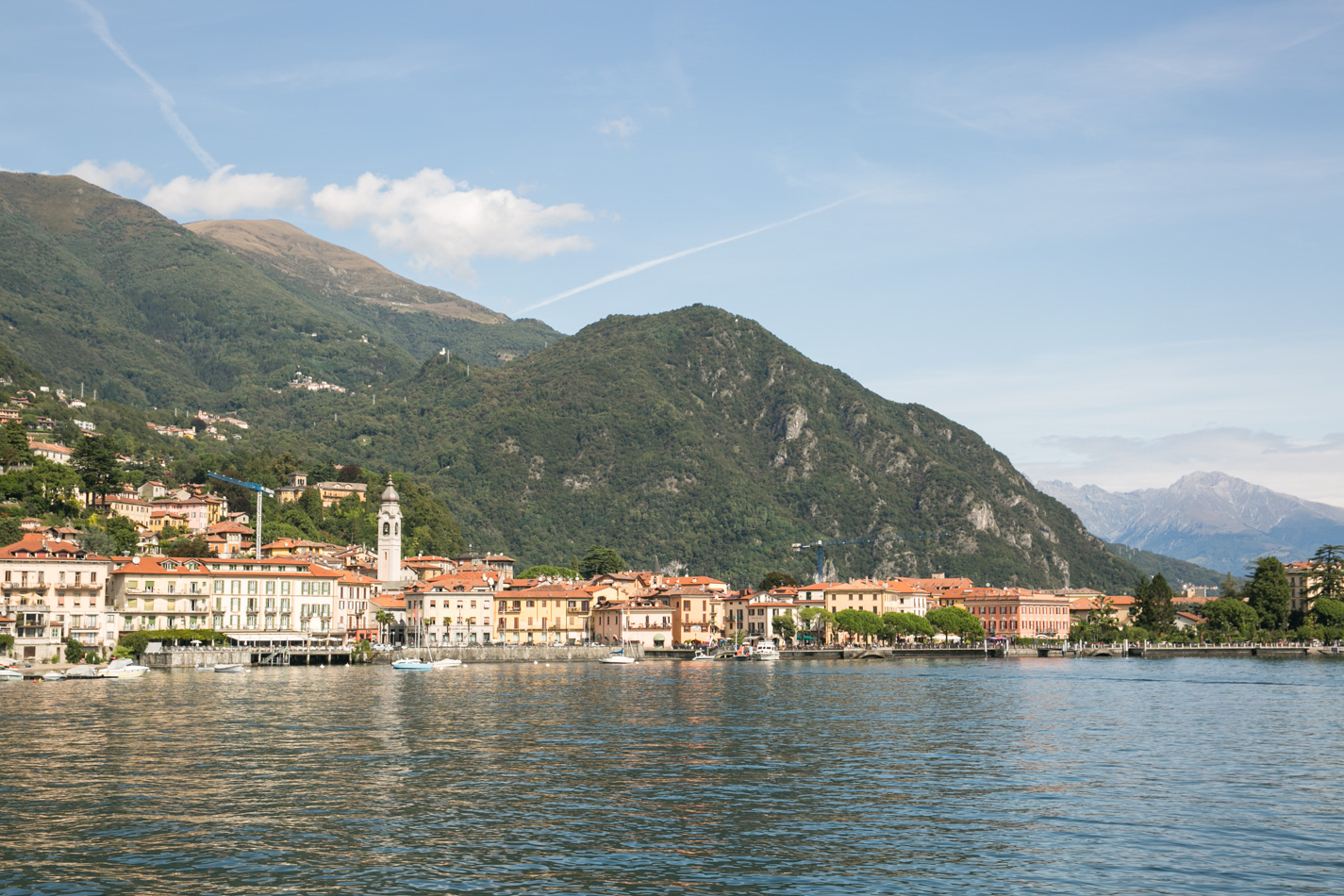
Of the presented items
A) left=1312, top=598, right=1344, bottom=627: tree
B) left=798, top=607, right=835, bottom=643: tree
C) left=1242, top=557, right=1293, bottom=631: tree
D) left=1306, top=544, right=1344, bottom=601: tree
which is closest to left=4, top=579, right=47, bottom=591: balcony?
left=798, top=607, right=835, bottom=643: tree

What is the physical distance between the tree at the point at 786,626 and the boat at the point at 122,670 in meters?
98.3

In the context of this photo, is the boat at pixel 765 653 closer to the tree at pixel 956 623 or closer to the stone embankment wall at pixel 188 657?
the tree at pixel 956 623

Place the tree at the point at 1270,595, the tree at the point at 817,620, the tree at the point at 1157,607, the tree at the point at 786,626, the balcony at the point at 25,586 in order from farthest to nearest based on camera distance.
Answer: the tree at the point at 1157,607, the tree at the point at 817,620, the tree at the point at 786,626, the tree at the point at 1270,595, the balcony at the point at 25,586

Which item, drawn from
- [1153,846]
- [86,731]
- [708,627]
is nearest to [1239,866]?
[1153,846]

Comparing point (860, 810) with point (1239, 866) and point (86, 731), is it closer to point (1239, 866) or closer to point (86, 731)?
point (1239, 866)

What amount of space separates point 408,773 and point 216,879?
16.3 m

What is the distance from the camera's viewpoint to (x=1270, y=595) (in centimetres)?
18088

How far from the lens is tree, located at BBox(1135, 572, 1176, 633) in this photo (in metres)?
190

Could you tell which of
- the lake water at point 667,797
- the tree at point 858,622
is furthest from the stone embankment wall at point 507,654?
the lake water at point 667,797

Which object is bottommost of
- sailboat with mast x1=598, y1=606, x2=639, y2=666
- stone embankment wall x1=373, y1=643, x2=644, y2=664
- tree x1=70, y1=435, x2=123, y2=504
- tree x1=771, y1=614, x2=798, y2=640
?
sailboat with mast x1=598, y1=606, x2=639, y2=666

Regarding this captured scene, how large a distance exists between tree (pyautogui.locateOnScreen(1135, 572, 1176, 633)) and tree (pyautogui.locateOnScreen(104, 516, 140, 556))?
140 meters

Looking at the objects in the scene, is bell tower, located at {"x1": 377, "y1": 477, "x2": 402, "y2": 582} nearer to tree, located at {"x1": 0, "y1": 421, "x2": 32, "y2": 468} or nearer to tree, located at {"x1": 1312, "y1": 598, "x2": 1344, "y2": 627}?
tree, located at {"x1": 0, "y1": 421, "x2": 32, "y2": 468}

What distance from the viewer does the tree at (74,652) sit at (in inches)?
4422

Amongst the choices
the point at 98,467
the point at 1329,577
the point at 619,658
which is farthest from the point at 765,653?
the point at 98,467
